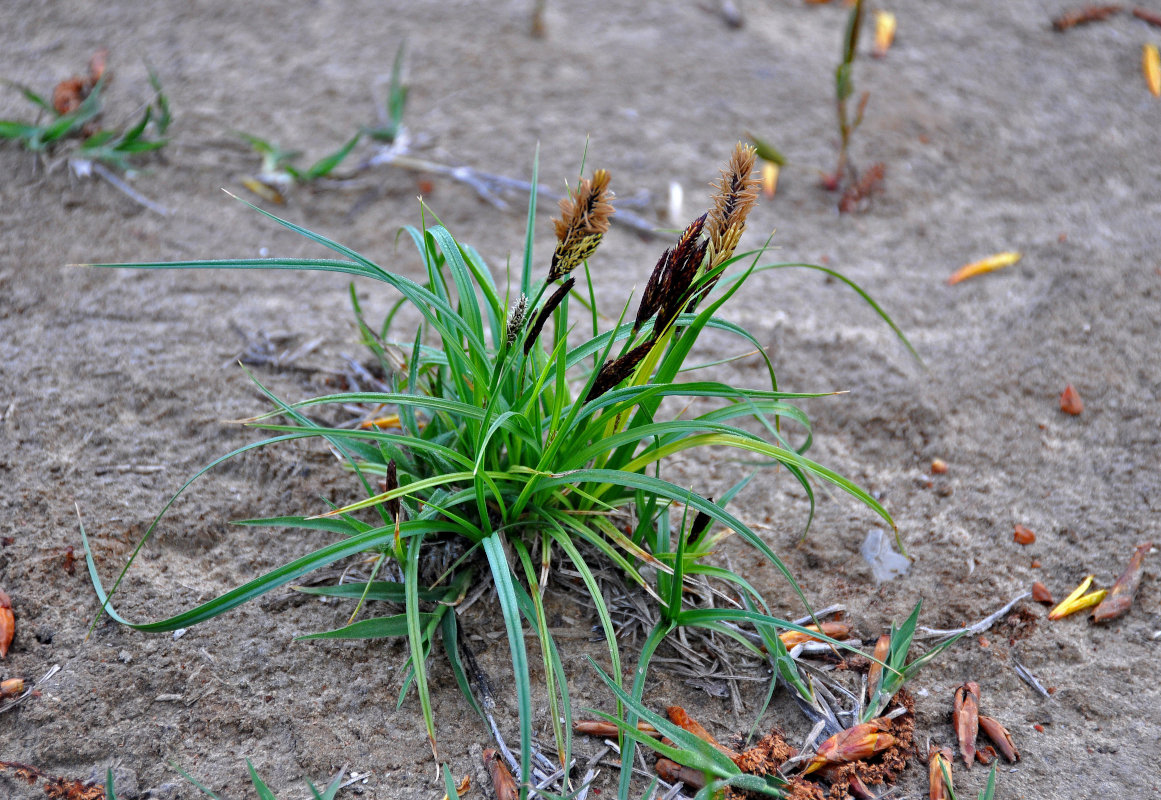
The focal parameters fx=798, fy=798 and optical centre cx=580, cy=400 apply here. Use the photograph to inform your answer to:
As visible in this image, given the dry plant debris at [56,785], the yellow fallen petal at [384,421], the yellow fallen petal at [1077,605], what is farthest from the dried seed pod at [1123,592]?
the dry plant debris at [56,785]

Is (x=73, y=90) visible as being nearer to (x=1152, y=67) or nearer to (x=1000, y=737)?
(x=1000, y=737)

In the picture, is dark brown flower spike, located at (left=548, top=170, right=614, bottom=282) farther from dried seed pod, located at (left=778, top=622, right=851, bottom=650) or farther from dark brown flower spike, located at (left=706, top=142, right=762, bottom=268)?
dried seed pod, located at (left=778, top=622, right=851, bottom=650)

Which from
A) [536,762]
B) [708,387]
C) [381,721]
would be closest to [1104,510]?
[708,387]

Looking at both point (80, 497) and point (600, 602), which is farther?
point (80, 497)

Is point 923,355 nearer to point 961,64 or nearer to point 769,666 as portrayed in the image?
point 769,666

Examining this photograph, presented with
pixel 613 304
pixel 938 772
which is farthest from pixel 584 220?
pixel 613 304

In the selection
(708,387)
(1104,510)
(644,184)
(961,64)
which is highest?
(961,64)

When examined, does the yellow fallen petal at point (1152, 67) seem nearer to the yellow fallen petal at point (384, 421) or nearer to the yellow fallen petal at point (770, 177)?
the yellow fallen petal at point (770, 177)
